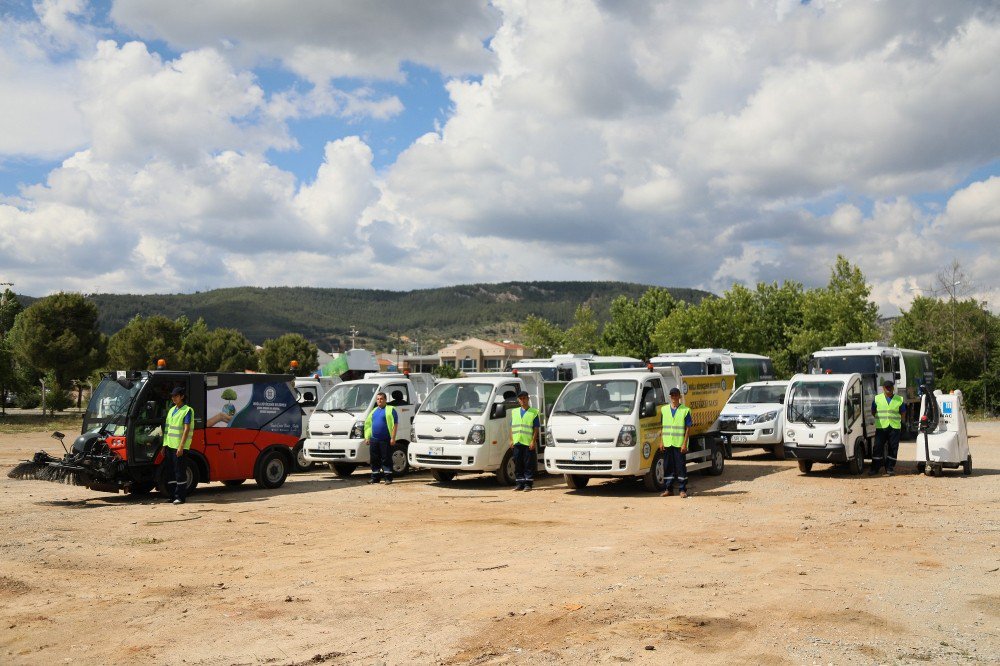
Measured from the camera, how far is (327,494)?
1627 cm

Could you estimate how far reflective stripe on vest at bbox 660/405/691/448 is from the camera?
49.6 feet

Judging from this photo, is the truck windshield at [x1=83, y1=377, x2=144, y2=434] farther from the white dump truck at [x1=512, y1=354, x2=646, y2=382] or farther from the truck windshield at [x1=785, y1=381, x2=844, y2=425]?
the truck windshield at [x1=785, y1=381, x2=844, y2=425]

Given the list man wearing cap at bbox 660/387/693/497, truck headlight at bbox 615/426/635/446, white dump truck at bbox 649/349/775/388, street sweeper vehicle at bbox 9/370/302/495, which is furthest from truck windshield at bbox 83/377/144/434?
white dump truck at bbox 649/349/775/388

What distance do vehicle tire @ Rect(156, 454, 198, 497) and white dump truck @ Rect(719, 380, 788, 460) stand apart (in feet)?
38.7

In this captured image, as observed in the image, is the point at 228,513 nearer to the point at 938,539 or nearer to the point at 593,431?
the point at 593,431

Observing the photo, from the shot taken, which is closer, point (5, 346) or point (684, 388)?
point (684, 388)

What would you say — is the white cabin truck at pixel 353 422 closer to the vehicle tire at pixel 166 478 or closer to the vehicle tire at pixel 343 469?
the vehicle tire at pixel 343 469

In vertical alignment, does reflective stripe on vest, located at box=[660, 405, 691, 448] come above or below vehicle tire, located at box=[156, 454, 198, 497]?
above

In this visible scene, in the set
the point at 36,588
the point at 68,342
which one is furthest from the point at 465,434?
the point at 68,342

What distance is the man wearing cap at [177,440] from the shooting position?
48.4 feet

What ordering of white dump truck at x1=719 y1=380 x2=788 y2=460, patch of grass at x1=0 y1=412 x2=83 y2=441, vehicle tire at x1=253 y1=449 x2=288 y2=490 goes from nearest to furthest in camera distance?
vehicle tire at x1=253 y1=449 x2=288 y2=490
white dump truck at x1=719 y1=380 x2=788 y2=460
patch of grass at x1=0 y1=412 x2=83 y2=441

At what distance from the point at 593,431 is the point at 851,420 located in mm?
6056

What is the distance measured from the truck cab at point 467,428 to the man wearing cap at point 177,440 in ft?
14.0

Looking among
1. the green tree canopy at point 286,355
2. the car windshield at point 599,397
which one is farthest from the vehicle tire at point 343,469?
the green tree canopy at point 286,355
